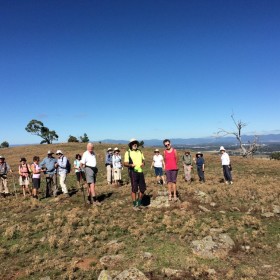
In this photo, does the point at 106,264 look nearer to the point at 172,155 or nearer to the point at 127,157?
the point at 127,157

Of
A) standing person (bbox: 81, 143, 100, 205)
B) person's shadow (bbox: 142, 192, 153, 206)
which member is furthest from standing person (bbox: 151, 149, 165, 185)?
standing person (bbox: 81, 143, 100, 205)

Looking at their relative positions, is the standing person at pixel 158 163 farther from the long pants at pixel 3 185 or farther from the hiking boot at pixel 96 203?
the long pants at pixel 3 185

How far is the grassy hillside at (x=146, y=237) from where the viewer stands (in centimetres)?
801

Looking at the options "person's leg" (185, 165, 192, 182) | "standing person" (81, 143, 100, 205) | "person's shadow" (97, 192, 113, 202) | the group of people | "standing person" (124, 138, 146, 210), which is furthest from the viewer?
"person's leg" (185, 165, 192, 182)

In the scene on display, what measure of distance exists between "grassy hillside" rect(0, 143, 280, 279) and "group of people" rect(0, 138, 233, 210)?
100 cm

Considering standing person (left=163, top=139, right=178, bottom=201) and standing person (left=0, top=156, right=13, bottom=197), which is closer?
standing person (left=163, top=139, right=178, bottom=201)

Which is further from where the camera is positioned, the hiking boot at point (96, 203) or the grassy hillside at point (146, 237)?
the hiking boot at point (96, 203)

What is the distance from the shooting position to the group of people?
13.0m

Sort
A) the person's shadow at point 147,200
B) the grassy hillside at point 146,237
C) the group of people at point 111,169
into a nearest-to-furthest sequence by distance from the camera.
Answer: the grassy hillside at point 146,237 → the group of people at point 111,169 → the person's shadow at point 147,200

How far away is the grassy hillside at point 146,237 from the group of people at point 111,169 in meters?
1.00

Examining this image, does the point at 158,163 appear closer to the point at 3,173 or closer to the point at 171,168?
the point at 171,168

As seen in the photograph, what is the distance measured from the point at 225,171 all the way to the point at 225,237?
10540mm

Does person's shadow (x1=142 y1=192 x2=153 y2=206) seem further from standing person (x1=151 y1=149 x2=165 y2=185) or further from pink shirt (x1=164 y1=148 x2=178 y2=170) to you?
standing person (x1=151 y1=149 x2=165 y2=185)

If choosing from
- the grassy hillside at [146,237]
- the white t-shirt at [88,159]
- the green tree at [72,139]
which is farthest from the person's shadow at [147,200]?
the green tree at [72,139]
